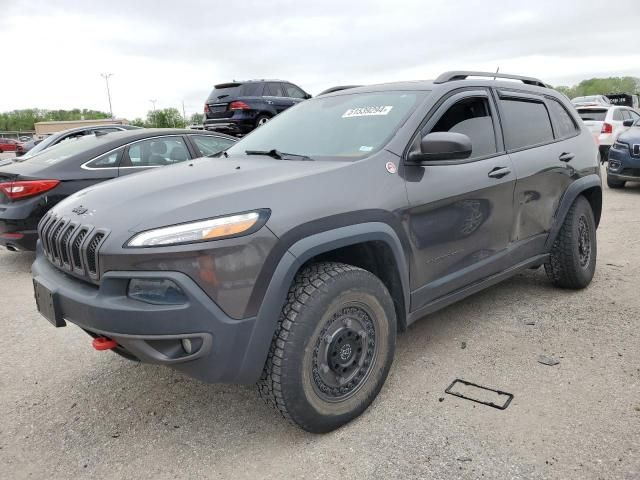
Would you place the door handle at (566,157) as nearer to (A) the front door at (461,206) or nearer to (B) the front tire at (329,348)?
(A) the front door at (461,206)

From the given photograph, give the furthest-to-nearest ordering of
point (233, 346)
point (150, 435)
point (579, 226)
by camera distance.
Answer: point (579, 226) → point (150, 435) → point (233, 346)

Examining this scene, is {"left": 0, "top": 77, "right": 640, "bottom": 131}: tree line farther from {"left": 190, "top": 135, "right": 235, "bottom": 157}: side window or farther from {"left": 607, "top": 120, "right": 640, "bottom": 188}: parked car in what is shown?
{"left": 190, "top": 135, "right": 235, "bottom": 157}: side window

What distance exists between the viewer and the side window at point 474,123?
3.33m

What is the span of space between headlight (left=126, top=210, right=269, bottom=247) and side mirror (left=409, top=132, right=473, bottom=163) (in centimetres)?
113

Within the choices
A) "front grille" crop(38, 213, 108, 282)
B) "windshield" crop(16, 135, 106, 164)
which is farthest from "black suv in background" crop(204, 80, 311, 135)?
"front grille" crop(38, 213, 108, 282)

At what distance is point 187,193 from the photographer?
2.43 metres

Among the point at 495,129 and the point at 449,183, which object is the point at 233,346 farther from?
the point at 495,129

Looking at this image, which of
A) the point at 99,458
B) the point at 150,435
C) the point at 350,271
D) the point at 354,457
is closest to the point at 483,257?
the point at 350,271

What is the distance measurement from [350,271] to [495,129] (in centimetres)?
175

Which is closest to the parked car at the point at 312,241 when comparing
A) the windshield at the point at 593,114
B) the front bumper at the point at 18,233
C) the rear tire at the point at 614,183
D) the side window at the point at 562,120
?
the side window at the point at 562,120

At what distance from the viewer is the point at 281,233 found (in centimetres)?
230

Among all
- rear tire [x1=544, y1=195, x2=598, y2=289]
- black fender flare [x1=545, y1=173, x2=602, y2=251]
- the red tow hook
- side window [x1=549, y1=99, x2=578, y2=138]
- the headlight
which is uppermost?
side window [x1=549, y1=99, x2=578, y2=138]

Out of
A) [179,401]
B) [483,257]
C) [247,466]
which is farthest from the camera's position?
[483,257]

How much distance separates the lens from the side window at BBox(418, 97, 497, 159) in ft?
10.9
